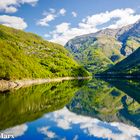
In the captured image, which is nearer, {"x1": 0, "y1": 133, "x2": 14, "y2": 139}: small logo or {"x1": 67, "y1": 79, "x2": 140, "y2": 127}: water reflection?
{"x1": 0, "y1": 133, "x2": 14, "y2": 139}: small logo

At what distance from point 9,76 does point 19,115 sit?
377 ft

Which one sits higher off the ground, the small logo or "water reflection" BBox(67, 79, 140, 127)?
the small logo

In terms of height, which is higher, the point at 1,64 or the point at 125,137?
the point at 1,64

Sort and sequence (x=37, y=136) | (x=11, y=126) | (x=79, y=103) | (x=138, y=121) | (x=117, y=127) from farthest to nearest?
(x=79, y=103) → (x=138, y=121) → (x=117, y=127) → (x=11, y=126) → (x=37, y=136)

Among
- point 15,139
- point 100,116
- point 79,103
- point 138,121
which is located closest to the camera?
point 15,139

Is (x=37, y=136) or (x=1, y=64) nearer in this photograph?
(x=37, y=136)

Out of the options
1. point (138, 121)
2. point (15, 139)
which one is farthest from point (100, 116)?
point (15, 139)

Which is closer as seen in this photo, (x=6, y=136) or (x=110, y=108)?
(x=6, y=136)

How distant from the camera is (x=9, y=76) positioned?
583ft

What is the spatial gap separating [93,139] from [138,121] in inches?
792

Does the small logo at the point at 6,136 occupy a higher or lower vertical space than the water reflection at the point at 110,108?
higher

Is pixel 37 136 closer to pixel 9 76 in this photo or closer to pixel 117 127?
pixel 117 127

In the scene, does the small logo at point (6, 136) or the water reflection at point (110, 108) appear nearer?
the small logo at point (6, 136)

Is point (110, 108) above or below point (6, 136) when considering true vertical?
below
